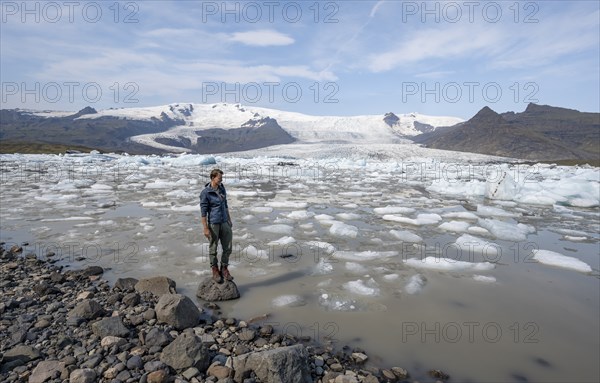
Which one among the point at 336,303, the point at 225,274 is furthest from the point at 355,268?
the point at 225,274

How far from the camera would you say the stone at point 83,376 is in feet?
9.77

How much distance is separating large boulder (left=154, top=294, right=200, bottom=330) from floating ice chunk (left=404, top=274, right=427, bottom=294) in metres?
2.95

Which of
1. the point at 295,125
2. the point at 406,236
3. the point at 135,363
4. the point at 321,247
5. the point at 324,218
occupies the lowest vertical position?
the point at 135,363

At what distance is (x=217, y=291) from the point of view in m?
4.85

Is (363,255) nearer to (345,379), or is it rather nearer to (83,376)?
(345,379)

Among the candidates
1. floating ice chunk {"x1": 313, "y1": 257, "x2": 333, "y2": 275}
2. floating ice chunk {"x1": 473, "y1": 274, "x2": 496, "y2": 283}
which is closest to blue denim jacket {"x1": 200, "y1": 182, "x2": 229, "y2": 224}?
floating ice chunk {"x1": 313, "y1": 257, "x2": 333, "y2": 275}

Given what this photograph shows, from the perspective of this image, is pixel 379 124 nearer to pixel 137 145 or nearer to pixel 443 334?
pixel 137 145

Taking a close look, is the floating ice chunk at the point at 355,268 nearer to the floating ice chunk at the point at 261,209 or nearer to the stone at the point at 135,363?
the stone at the point at 135,363

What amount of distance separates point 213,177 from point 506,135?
10046cm

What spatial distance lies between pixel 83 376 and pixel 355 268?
164 inches

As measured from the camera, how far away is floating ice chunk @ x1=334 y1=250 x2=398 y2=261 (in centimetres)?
667

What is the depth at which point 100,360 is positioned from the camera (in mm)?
3320

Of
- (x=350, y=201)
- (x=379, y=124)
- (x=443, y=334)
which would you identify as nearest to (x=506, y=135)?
(x=379, y=124)

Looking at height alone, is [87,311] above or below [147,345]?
above
